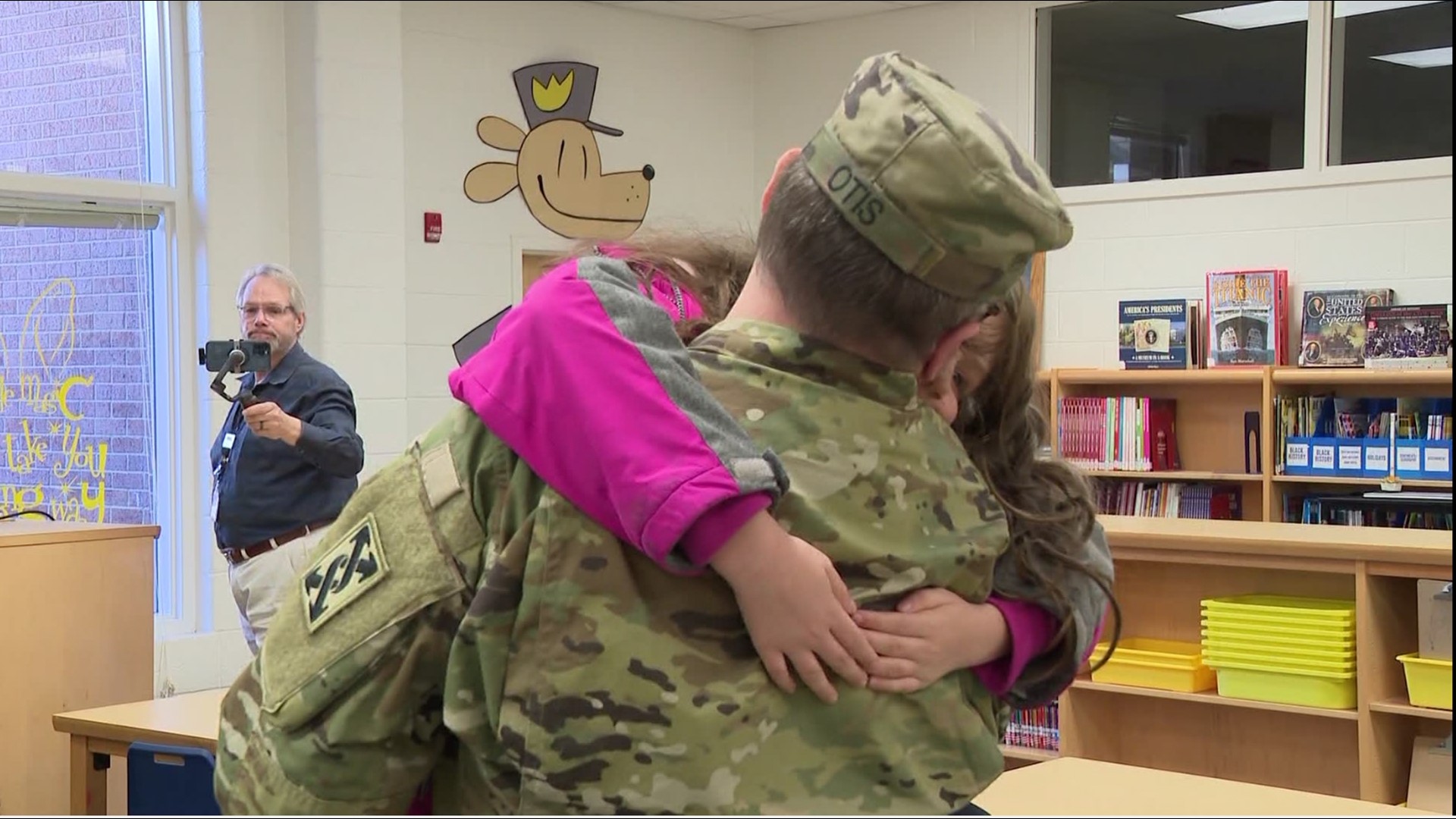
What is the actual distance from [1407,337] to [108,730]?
5.02 metres

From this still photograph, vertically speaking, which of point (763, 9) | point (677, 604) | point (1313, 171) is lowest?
point (677, 604)

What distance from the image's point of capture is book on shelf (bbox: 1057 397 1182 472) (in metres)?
6.71

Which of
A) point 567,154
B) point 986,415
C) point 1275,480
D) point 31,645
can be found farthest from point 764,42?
point 986,415

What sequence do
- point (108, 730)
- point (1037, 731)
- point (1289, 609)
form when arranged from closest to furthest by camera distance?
point (108, 730) → point (1289, 609) → point (1037, 731)

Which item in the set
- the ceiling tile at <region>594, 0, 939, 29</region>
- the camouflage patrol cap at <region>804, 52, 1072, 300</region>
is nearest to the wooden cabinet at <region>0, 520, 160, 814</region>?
the camouflage patrol cap at <region>804, 52, 1072, 300</region>

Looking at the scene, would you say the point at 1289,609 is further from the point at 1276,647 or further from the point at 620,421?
the point at 620,421

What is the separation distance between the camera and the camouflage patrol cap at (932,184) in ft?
2.98

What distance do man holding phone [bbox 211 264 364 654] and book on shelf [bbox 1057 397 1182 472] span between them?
354 centimetres

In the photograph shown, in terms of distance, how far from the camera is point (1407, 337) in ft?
19.6

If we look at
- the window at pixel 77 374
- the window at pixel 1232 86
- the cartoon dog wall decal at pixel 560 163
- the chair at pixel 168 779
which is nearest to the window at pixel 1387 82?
the window at pixel 1232 86

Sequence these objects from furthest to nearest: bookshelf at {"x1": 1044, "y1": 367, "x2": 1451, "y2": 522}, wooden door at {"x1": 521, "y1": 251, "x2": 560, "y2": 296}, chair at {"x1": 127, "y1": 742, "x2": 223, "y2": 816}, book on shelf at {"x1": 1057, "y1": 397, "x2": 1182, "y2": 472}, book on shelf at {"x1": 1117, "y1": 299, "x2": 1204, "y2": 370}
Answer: wooden door at {"x1": 521, "y1": 251, "x2": 560, "y2": 296} → book on shelf at {"x1": 1057, "y1": 397, "x2": 1182, "y2": 472} → book on shelf at {"x1": 1117, "y1": 299, "x2": 1204, "y2": 370} → bookshelf at {"x1": 1044, "y1": 367, "x2": 1451, "y2": 522} → chair at {"x1": 127, "y1": 742, "x2": 223, "y2": 816}

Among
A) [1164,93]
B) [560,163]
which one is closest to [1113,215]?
[1164,93]

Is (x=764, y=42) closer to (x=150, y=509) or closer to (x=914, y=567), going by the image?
(x=150, y=509)

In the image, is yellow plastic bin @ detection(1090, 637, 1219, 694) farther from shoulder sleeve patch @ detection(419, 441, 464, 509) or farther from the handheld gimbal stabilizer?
shoulder sleeve patch @ detection(419, 441, 464, 509)
